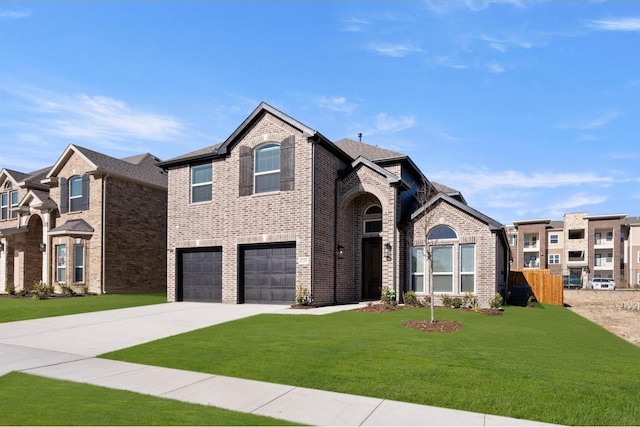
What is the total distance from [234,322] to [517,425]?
925 cm

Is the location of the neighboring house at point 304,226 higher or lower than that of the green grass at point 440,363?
higher

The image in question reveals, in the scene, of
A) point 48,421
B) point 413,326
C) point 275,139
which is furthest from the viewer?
point 275,139

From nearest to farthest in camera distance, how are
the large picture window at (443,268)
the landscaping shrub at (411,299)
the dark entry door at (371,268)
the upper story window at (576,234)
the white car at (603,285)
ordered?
1. the landscaping shrub at (411,299)
2. the large picture window at (443,268)
3. the dark entry door at (371,268)
4. the white car at (603,285)
5. the upper story window at (576,234)

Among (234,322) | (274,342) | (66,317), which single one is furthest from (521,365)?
(66,317)

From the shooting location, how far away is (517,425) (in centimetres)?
508

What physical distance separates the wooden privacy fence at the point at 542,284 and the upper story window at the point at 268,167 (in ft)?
49.6

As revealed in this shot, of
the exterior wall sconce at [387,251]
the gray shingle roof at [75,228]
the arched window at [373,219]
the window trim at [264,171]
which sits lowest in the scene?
the exterior wall sconce at [387,251]

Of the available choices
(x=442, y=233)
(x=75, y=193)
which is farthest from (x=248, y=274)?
(x=75, y=193)

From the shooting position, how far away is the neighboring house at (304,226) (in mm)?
17422

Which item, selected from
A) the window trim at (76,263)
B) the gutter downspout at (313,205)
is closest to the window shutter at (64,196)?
the window trim at (76,263)

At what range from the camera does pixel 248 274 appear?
1889 cm

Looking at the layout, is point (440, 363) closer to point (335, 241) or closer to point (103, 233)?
point (335, 241)

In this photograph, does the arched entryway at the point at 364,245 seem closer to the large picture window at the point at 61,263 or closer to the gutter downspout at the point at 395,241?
the gutter downspout at the point at 395,241

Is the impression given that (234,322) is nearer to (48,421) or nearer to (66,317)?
(66,317)
